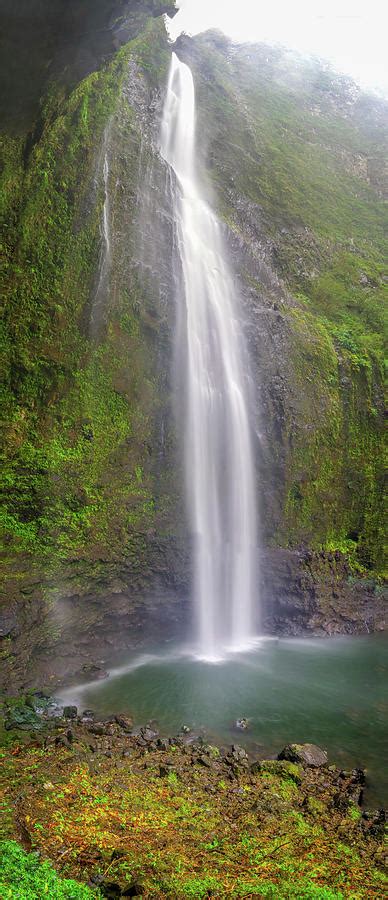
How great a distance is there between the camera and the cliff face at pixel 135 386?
1005 cm

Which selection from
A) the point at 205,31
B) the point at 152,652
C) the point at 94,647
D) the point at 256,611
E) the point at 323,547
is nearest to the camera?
the point at 94,647

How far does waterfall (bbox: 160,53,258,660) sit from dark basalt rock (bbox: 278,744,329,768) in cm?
516

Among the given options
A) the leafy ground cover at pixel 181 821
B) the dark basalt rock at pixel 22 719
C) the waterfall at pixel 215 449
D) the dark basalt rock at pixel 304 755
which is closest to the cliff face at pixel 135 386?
the waterfall at pixel 215 449

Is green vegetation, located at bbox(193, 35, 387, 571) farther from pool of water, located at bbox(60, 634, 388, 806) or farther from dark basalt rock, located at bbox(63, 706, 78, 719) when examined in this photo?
dark basalt rock, located at bbox(63, 706, 78, 719)

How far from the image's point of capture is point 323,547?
14.4 meters

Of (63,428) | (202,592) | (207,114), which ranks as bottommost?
(202,592)

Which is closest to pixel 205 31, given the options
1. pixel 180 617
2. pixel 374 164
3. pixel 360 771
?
pixel 374 164

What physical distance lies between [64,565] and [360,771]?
242 inches

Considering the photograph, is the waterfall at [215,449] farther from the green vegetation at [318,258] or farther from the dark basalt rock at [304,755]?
the dark basalt rock at [304,755]

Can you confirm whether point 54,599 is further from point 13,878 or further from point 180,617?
point 13,878

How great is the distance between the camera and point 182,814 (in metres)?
4.78

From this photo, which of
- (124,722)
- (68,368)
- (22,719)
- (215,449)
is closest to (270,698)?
(124,722)

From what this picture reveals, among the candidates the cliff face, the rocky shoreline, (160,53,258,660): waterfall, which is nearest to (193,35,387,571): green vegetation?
the cliff face

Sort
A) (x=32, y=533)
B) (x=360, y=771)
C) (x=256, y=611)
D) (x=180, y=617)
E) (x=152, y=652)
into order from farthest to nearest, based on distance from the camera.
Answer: (x=256, y=611) < (x=180, y=617) < (x=152, y=652) < (x=32, y=533) < (x=360, y=771)
